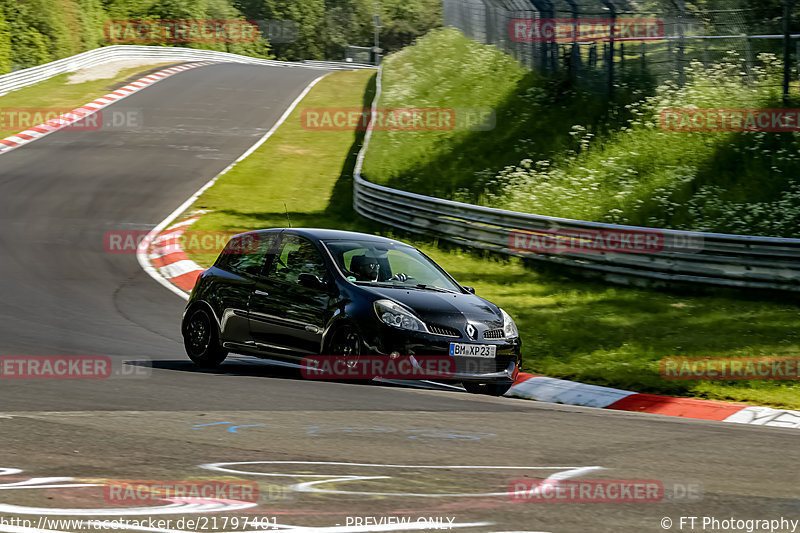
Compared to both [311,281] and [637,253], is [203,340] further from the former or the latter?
[637,253]

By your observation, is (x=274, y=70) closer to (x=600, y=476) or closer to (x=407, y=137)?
(x=407, y=137)

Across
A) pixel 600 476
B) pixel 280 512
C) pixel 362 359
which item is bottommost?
pixel 362 359

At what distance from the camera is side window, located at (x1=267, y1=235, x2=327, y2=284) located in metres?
10.5

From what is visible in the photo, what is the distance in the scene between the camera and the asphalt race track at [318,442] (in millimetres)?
5113

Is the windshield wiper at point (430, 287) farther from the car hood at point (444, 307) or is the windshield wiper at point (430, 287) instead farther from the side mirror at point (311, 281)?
the side mirror at point (311, 281)

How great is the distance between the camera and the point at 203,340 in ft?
36.2

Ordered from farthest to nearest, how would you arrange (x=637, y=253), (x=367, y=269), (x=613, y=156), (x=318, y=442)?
(x=613, y=156), (x=637, y=253), (x=367, y=269), (x=318, y=442)

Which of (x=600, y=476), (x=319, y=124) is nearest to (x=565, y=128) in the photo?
(x=319, y=124)

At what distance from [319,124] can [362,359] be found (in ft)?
87.9

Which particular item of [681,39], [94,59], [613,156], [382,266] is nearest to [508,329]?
[382,266]

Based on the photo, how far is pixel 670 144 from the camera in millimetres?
20531

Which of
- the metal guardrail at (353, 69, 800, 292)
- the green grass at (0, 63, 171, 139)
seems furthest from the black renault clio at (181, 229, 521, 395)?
the green grass at (0, 63, 171, 139)

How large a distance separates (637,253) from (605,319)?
2.53 meters

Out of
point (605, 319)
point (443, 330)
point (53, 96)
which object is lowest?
point (53, 96)
